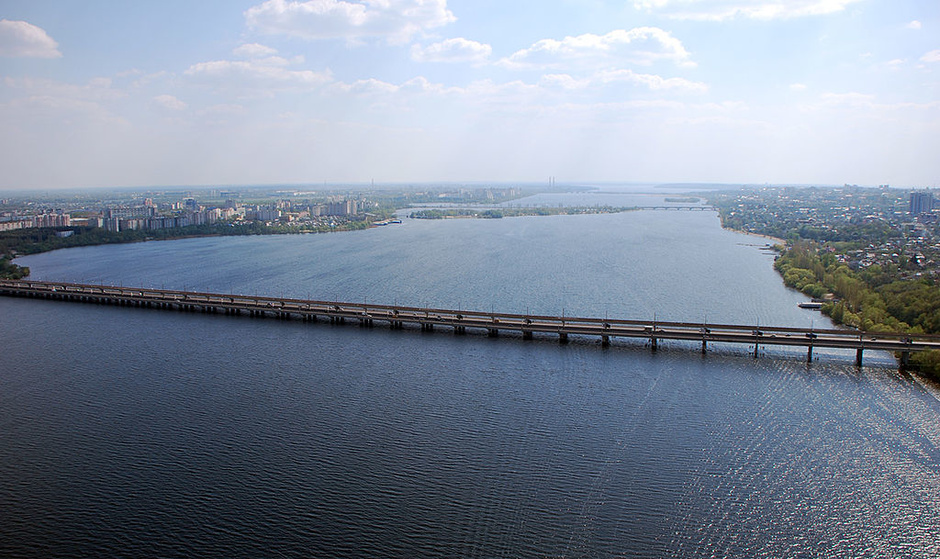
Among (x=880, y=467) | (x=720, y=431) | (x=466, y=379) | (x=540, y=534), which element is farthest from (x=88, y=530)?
(x=880, y=467)

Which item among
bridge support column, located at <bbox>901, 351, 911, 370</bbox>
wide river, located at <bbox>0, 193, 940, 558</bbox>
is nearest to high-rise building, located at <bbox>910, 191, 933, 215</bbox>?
wide river, located at <bbox>0, 193, 940, 558</bbox>

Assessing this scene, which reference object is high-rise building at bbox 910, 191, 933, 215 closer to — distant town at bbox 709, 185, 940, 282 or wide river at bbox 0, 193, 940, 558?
distant town at bbox 709, 185, 940, 282

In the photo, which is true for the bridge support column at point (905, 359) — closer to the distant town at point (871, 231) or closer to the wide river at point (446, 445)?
the wide river at point (446, 445)

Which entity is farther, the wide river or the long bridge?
the long bridge

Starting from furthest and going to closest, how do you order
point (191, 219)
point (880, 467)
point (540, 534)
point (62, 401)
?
point (191, 219) < point (62, 401) < point (880, 467) < point (540, 534)

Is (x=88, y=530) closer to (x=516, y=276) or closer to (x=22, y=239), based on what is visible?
(x=516, y=276)

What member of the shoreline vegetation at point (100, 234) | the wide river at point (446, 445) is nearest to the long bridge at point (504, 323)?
the wide river at point (446, 445)
